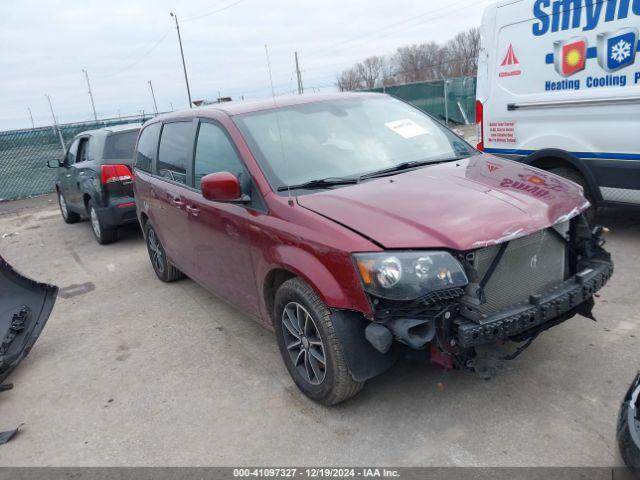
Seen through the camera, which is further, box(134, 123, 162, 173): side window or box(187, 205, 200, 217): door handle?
box(134, 123, 162, 173): side window

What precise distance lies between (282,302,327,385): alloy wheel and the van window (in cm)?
543

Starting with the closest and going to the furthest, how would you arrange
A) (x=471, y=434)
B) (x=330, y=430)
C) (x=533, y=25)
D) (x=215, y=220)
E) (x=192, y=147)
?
(x=471, y=434) < (x=330, y=430) < (x=215, y=220) < (x=192, y=147) < (x=533, y=25)

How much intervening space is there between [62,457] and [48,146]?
48.3 ft

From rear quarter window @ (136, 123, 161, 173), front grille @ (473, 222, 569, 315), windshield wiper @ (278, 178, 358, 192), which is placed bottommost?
front grille @ (473, 222, 569, 315)

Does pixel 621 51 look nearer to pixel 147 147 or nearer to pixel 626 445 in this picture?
pixel 626 445

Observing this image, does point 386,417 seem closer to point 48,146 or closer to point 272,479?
point 272,479

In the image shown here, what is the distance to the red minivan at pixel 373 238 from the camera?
102 inches

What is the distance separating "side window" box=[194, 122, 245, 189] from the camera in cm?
366

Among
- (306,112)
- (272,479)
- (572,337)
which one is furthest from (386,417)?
(306,112)

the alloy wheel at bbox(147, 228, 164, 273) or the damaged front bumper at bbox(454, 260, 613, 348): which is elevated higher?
the damaged front bumper at bbox(454, 260, 613, 348)

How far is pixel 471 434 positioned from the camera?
110 inches

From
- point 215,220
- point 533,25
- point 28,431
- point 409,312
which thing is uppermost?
point 533,25

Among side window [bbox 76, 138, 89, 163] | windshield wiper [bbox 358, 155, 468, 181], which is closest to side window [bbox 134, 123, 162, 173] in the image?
windshield wiper [bbox 358, 155, 468, 181]

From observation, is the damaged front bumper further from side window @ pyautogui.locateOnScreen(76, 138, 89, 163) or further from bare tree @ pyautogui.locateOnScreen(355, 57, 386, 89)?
bare tree @ pyautogui.locateOnScreen(355, 57, 386, 89)
